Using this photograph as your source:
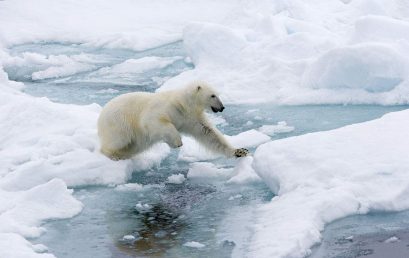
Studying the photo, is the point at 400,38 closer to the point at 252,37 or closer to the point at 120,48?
the point at 252,37

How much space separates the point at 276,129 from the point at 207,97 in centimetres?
112

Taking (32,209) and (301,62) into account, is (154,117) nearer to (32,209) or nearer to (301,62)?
(32,209)

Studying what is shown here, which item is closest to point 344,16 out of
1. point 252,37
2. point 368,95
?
point 252,37

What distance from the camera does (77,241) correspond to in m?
4.45

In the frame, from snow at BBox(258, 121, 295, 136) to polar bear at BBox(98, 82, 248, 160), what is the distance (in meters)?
0.92

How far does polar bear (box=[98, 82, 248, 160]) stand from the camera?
234 inches

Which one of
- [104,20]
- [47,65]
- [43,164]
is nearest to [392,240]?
[43,164]

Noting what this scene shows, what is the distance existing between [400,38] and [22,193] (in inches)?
209

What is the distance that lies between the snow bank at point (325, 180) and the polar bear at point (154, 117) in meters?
0.90

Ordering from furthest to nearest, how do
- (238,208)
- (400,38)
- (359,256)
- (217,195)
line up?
1. (400,38)
2. (217,195)
3. (238,208)
4. (359,256)

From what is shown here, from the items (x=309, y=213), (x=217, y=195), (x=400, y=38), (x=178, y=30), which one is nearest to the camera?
(x=309, y=213)

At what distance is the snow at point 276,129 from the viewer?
682cm

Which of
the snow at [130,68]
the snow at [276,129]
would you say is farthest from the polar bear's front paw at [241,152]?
the snow at [130,68]

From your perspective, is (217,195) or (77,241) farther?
(217,195)
